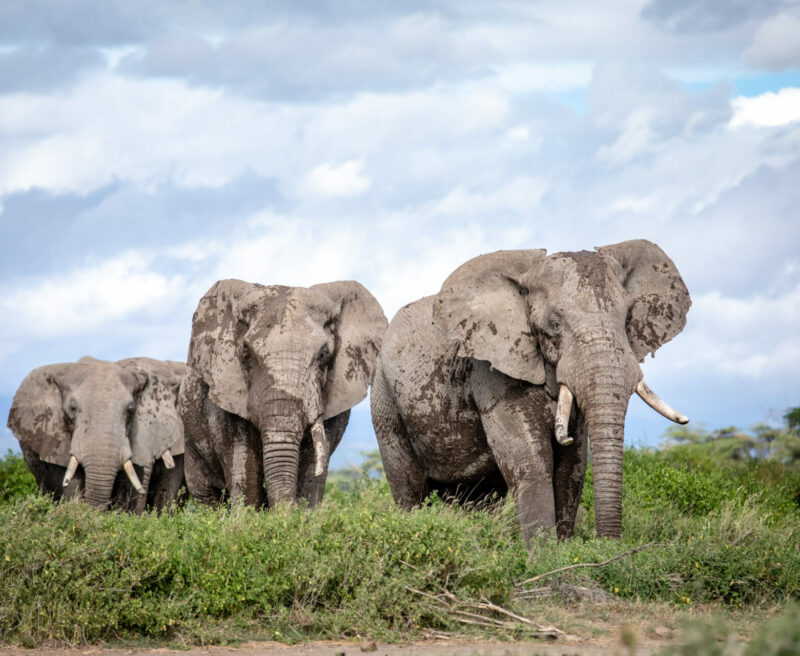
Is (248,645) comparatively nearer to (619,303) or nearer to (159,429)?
(619,303)

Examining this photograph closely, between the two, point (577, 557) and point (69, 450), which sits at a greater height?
point (69, 450)

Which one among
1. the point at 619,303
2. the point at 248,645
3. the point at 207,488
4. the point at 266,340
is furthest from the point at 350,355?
the point at 248,645

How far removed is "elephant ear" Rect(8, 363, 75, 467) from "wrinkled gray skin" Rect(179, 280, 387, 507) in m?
4.63

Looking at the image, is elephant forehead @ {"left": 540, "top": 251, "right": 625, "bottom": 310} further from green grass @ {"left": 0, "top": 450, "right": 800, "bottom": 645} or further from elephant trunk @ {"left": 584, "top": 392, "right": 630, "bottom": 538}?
green grass @ {"left": 0, "top": 450, "right": 800, "bottom": 645}

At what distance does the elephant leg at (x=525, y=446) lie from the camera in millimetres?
11086

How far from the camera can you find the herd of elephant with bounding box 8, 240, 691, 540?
10.7m

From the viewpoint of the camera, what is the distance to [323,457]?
12.0m

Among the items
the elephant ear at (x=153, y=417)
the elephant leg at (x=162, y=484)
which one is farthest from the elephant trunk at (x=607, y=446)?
the elephant leg at (x=162, y=484)

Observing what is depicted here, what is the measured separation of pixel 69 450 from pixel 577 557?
10.1 meters

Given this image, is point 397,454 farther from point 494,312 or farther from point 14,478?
point 14,478

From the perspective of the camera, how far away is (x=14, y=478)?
20.6 metres

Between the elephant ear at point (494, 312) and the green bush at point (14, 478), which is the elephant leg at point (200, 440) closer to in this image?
the elephant ear at point (494, 312)

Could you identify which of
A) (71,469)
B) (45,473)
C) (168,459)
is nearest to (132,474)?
(71,469)

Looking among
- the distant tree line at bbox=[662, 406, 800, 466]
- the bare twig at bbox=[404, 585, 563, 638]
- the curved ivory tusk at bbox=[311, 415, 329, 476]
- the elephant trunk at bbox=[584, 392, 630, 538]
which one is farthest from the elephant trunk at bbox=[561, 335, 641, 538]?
the distant tree line at bbox=[662, 406, 800, 466]
